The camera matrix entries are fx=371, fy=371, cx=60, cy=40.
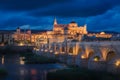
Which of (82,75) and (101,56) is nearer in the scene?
(82,75)

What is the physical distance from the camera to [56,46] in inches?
2968

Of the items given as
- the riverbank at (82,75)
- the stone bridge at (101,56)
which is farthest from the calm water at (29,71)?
the stone bridge at (101,56)

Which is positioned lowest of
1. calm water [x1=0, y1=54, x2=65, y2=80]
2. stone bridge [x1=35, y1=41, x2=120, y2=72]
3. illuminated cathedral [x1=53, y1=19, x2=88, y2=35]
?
calm water [x1=0, y1=54, x2=65, y2=80]

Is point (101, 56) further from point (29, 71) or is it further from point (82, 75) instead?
point (29, 71)

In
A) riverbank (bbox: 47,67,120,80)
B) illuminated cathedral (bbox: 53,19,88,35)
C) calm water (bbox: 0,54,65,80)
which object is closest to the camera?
riverbank (bbox: 47,67,120,80)

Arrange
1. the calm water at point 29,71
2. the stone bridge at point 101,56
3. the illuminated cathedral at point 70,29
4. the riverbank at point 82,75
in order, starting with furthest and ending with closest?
the illuminated cathedral at point 70,29, the calm water at point 29,71, the stone bridge at point 101,56, the riverbank at point 82,75

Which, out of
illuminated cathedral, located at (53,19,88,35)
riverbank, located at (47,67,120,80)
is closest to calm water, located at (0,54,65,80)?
riverbank, located at (47,67,120,80)

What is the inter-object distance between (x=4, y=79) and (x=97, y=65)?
9605 millimetres

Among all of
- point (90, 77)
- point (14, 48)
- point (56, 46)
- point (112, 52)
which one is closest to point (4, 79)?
point (90, 77)

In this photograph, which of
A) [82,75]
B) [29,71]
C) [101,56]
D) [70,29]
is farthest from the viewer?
[70,29]

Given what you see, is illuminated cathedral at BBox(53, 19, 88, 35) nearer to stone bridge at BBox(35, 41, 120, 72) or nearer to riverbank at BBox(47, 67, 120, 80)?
stone bridge at BBox(35, 41, 120, 72)

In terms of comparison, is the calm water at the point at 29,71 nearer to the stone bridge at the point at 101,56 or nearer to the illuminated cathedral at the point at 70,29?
the stone bridge at the point at 101,56

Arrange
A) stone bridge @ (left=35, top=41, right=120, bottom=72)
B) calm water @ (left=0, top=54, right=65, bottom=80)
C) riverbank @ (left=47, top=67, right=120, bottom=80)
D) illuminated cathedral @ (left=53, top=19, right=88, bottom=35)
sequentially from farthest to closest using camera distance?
illuminated cathedral @ (left=53, top=19, right=88, bottom=35), calm water @ (left=0, top=54, right=65, bottom=80), stone bridge @ (left=35, top=41, right=120, bottom=72), riverbank @ (left=47, top=67, right=120, bottom=80)

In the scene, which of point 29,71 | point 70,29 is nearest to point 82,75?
point 29,71
